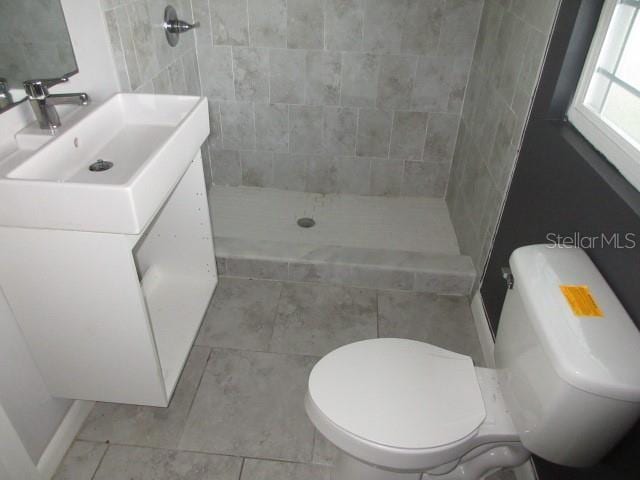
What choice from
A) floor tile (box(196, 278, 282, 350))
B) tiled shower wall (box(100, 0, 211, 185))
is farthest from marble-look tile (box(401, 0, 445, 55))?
floor tile (box(196, 278, 282, 350))

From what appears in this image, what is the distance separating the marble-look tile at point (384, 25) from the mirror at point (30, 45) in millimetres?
1471

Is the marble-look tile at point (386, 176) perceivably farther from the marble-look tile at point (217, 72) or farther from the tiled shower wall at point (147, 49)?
the tiled shower wall at point (147, 49)

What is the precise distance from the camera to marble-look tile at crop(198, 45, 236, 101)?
8.44 ft

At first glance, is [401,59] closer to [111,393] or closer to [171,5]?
[171,5]

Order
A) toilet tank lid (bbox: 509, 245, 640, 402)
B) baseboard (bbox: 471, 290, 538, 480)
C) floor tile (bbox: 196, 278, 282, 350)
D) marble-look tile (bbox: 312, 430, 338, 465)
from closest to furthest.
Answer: toilet tank lid (bbox: 509, 245, 640, 402) → marble-look tile (bbox: 312, 430, 338, 465) → baseboard (bbox: 471, 290, 538, 480) → floor tile (bbox: 196, 278, 282, 350)

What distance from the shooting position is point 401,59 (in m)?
2.52

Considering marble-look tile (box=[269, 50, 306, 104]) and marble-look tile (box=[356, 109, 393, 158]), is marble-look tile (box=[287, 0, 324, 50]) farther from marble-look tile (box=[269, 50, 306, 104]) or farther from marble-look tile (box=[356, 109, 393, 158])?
marble-look tile (box=[356, 109, 393, 158])

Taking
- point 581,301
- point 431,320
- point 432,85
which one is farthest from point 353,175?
point 581,301

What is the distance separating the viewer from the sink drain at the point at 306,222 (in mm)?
2672

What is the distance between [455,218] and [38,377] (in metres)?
2.12

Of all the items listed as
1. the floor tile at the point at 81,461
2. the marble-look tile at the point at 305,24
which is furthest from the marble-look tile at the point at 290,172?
the floor tile at the point at 81,461

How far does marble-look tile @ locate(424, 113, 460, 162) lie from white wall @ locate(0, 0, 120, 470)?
1742 mm

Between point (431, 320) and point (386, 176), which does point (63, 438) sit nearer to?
point (431, 320)

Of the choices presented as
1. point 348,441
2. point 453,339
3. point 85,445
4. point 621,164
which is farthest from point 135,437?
point 621,164
